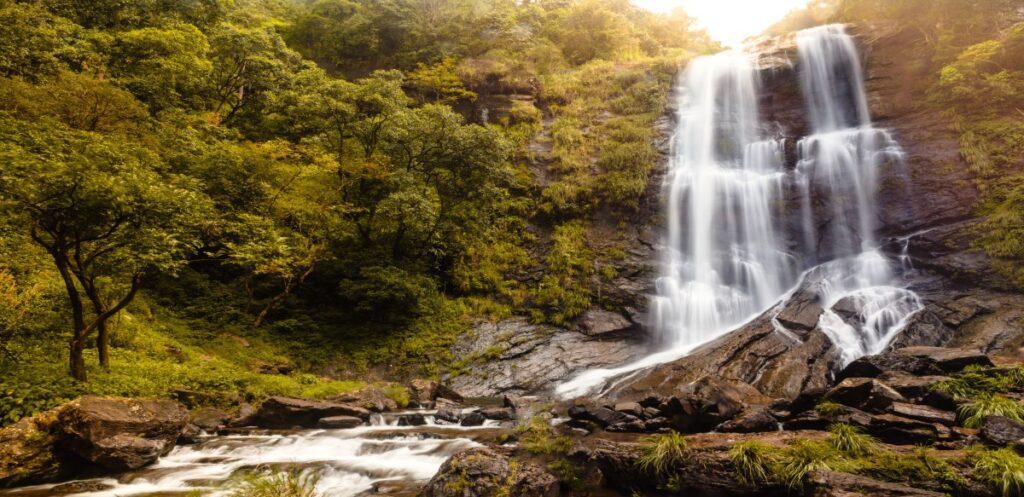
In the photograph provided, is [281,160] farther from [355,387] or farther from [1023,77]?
[1023,77]

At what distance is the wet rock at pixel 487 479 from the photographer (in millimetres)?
6117

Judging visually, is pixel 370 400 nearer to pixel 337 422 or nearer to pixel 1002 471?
pixel 337 422

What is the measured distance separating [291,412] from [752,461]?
960cm

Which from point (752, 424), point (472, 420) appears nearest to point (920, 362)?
point (752, 424)

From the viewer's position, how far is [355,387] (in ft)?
45.5

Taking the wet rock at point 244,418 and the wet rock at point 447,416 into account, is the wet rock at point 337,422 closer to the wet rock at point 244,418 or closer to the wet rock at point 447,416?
the wet rock at point 244,418

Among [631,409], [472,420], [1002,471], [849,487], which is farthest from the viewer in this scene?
[472,420]

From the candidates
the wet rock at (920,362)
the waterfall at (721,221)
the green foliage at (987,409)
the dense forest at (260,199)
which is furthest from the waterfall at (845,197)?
the dense forest at (260,199)

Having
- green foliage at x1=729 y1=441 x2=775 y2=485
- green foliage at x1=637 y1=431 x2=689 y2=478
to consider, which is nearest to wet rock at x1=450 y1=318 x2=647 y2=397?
green foliage at x1=637 y1=431 x2=689 y2=478

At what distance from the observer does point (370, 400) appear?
12.4 m

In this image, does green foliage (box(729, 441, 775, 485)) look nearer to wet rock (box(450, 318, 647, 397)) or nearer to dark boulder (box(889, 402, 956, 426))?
dark boulder (box(889, 402, 956, 426))

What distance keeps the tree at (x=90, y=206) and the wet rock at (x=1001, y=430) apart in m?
12.8

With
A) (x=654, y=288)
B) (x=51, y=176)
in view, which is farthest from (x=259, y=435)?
(x=654, y=288)

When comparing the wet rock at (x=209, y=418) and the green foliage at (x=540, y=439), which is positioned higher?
the wet rock at (x=209, y=418)
